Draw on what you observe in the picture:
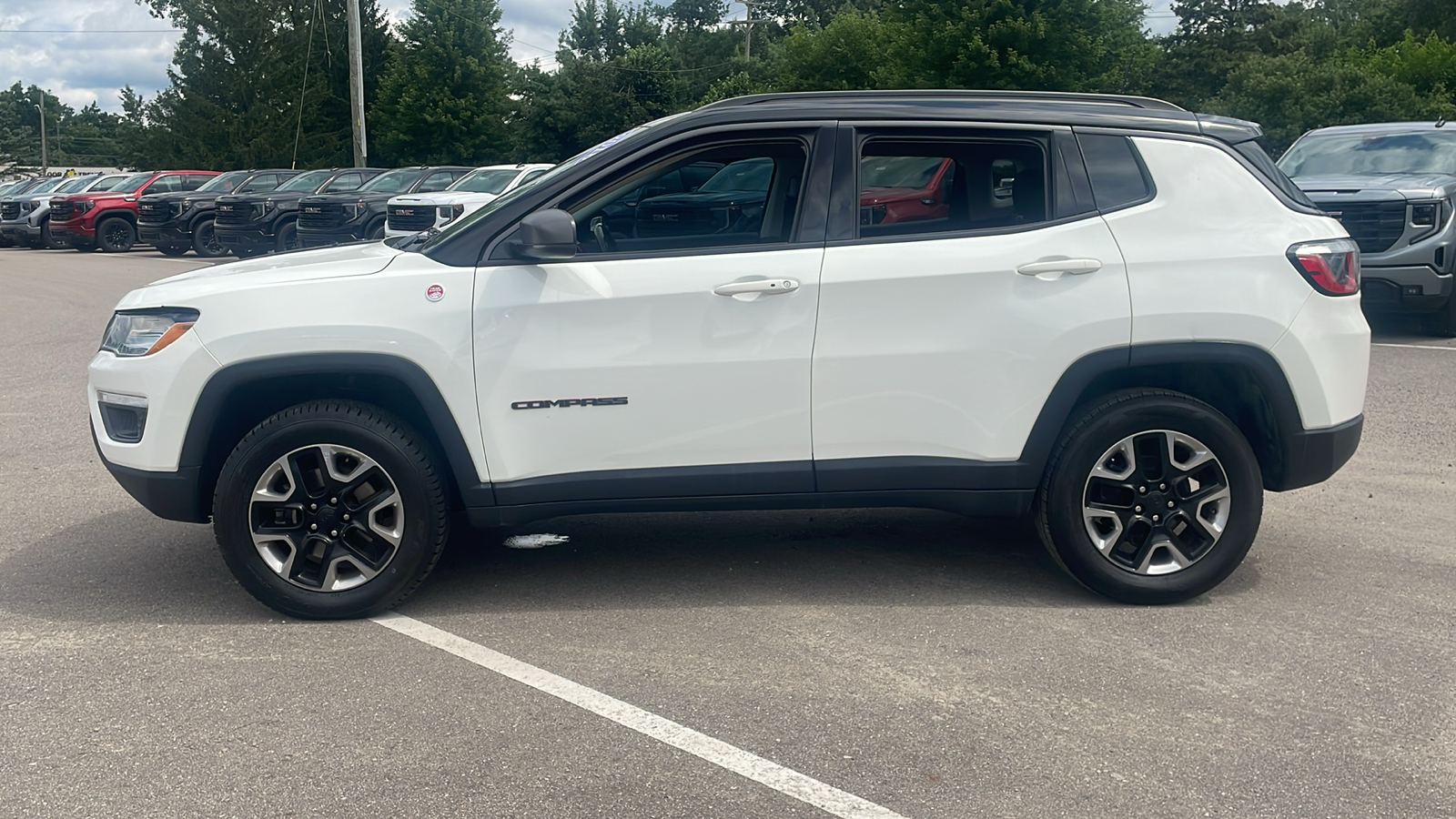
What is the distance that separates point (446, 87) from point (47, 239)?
2469cm

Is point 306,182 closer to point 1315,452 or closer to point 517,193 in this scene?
point 517,193

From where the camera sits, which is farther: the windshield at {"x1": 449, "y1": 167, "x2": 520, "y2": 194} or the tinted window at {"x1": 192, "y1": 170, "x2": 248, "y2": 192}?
the tinted window at {"x1": 192, "y1": 170, "x2": 248, "y2": 192}

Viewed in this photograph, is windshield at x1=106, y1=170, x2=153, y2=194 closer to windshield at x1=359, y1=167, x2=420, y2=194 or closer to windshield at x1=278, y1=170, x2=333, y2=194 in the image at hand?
windshield at x1=278, y1=170, x2=333, y2=194

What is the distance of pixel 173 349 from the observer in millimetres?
4348

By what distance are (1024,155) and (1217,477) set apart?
4.46 ft

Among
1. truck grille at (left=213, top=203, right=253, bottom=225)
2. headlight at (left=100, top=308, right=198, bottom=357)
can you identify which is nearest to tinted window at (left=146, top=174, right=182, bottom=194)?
truck grille at (left=213, top=203, right=253, bottom=225)

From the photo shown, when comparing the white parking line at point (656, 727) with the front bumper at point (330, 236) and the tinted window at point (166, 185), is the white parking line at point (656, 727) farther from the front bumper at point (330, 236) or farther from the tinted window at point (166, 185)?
the tinted window at point (166, 185)

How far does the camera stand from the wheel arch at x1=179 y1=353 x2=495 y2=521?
170 inches

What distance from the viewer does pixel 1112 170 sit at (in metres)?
4.59

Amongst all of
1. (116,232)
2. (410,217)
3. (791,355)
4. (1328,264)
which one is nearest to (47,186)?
(116,232)

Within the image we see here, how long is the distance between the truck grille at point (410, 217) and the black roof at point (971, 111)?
15.7 m

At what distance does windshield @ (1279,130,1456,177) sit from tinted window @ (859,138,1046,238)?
9.19 meters

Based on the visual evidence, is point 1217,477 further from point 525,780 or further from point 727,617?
point 525,780

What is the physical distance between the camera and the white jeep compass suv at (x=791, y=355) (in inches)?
171
